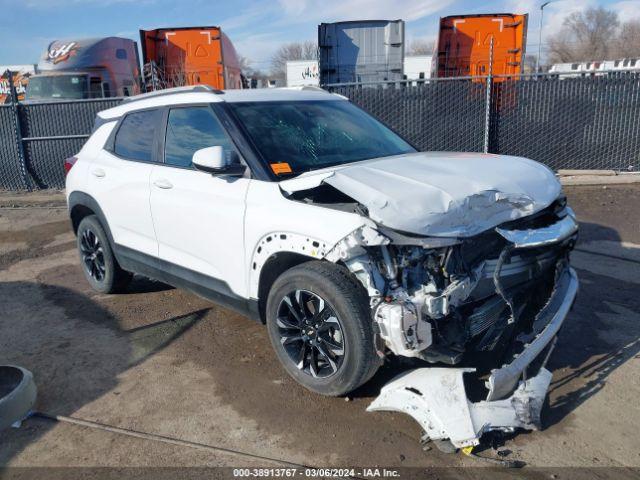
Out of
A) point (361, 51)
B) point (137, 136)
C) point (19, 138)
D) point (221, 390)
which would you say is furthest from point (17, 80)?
point (221, 390)

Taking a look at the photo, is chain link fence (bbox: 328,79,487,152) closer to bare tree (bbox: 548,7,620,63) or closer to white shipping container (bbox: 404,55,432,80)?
white shipping container (bbox: 404,55,432,80)

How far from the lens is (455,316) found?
3.05 metres

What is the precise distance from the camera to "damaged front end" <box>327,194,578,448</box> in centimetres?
291

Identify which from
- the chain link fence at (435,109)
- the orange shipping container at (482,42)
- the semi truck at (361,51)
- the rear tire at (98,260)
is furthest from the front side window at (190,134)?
the orange shipping container at (482,42)

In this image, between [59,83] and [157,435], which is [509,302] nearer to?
[157,435]

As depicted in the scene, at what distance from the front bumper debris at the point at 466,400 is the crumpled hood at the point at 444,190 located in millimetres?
784

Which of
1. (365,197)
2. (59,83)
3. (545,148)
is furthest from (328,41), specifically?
(365,197)

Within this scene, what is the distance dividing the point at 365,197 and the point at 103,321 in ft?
10.2

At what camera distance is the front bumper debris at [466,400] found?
9.56ft

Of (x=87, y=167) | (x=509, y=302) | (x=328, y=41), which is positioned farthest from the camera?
(x=328, y=41)

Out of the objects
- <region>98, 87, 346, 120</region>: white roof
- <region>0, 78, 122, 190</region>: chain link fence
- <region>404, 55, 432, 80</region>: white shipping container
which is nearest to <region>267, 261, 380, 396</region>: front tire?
<region>98, 87, 346, 120</region>: white roof

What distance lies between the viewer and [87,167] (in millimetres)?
5355

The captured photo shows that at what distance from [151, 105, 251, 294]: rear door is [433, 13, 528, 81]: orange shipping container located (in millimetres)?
10916

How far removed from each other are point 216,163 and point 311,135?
86 centimetres
